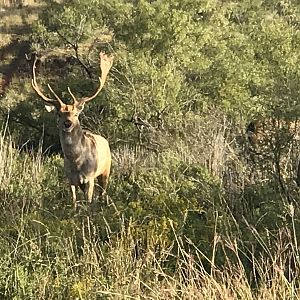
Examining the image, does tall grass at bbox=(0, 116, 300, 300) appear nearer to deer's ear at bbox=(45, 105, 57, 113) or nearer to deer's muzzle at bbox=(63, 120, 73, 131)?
deer's muzzle at bbox=(63, 120, 73, 131)

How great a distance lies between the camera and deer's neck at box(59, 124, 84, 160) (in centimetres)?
940

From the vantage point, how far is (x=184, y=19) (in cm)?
1734

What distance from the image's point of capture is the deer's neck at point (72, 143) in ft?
30.8

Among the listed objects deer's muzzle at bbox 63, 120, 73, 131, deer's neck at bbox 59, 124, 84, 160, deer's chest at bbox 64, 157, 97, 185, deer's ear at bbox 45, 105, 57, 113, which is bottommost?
deer's chest at bbox 64, 157, 97, 185

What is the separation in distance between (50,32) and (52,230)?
16.5 meters

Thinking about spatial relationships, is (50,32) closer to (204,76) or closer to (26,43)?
(204,76)

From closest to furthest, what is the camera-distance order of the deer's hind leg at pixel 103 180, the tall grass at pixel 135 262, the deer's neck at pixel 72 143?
the tall grass at pixel 135 262 < the deer's neck at pixel 72 143 < the deer's hind leg at pixel 103 180

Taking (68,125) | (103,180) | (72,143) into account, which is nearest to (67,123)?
(68,125)

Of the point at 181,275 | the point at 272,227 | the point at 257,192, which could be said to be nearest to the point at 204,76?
the point at 257,192

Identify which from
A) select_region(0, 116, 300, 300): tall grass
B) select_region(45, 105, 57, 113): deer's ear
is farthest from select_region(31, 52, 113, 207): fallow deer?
select_region(0, 116, 300, 300): tall grass

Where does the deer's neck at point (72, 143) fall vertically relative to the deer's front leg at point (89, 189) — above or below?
above

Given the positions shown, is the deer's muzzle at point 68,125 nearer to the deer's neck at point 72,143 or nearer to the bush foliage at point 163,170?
the deer's neck at point 72,143

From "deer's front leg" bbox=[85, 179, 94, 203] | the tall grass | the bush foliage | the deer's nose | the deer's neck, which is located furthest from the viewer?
the deer's neck

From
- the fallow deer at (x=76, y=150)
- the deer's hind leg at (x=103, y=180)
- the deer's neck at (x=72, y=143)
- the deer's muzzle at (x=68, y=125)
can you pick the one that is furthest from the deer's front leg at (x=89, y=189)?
the deer's muzzle at (x=68, y=125)
